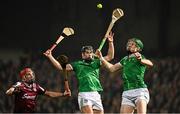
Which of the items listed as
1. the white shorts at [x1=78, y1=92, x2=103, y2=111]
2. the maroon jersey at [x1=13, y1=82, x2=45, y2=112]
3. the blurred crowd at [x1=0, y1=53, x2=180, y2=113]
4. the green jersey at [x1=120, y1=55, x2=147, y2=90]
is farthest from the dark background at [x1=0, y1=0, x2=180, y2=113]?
the green jersey at [x1=120, y1=55, x2=147, y2=90]

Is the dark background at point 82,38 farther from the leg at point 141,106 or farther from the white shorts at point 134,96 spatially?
the leg at point 141,106

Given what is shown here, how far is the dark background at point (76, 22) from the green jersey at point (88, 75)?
6856 millimetres

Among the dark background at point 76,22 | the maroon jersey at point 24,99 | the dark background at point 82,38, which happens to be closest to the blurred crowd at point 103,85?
the dark background at point 82,38

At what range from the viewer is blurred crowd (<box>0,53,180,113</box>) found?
18297 mm

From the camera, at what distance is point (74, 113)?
58.9ft

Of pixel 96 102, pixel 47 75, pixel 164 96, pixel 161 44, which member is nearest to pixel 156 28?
pixel 161 44

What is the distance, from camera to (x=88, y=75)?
11.5 metres

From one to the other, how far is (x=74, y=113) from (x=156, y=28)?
2996mm

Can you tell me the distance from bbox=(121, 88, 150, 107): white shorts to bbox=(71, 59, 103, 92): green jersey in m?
0.53

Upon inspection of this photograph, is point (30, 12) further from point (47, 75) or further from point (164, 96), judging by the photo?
point (164, 96)

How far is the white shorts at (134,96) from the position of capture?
36.5 ft

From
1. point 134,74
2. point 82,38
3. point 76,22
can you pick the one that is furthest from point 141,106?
point 76,22

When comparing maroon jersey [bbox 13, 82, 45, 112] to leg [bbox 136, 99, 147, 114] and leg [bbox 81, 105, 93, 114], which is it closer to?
leg [bbox 81, 105, 93, 114]

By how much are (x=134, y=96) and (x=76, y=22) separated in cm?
763
